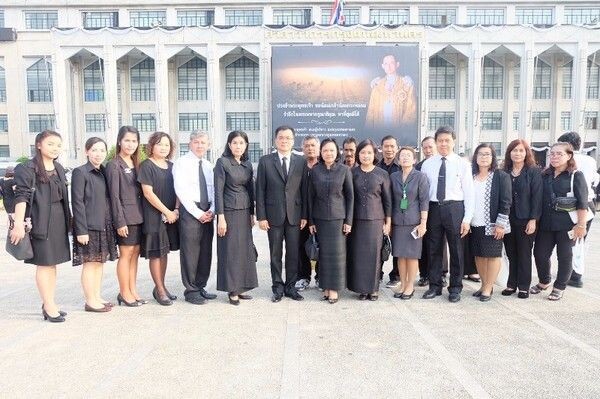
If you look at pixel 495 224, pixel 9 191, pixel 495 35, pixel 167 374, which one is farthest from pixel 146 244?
pixel 495 35

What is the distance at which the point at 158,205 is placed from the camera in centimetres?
455

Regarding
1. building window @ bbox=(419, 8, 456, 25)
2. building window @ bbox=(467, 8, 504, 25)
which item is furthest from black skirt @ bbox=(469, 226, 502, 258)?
building window @ bbox=(467, 8, 504, 25)

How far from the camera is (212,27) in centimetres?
3114

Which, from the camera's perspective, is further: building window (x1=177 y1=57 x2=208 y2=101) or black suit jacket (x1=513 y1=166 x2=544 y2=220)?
building window (x1=177 y1=57 x2=208 y2=101)

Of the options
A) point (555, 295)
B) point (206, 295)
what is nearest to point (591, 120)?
point (555, 295)

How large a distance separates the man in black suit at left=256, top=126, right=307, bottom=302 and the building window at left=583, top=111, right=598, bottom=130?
3578 centimetres

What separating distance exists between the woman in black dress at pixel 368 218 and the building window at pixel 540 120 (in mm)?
34408

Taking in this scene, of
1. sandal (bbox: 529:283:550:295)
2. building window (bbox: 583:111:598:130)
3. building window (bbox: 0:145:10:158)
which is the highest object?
building window (bbox: 583:111:598:130)

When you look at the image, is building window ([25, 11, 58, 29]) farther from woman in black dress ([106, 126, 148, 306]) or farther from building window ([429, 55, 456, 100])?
woman in black dress ([106, 126, 148, 306])

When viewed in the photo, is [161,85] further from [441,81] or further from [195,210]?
[195,210]

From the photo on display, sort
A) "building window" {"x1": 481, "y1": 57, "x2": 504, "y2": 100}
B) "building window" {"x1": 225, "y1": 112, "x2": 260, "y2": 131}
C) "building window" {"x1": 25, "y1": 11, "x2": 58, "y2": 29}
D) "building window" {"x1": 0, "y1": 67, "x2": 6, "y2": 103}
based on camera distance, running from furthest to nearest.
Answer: "building window" {"x1": 25, "y1": 11, "x2": 58, "y2": 29}, "building window" {"x1": 0, "y1": 67, "x2": 6, "y2": 103}, "building window" {"x1": 481, "y1": 57, "x2": 504, "y2": 100}, "building window" {"x1": 225, "y1": 112, "x2": 260, "y2": 131}

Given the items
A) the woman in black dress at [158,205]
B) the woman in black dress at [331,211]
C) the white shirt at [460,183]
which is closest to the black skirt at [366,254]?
the woman in black dress at [331,211]

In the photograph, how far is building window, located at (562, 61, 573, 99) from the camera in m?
34.2

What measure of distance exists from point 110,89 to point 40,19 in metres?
11.6
